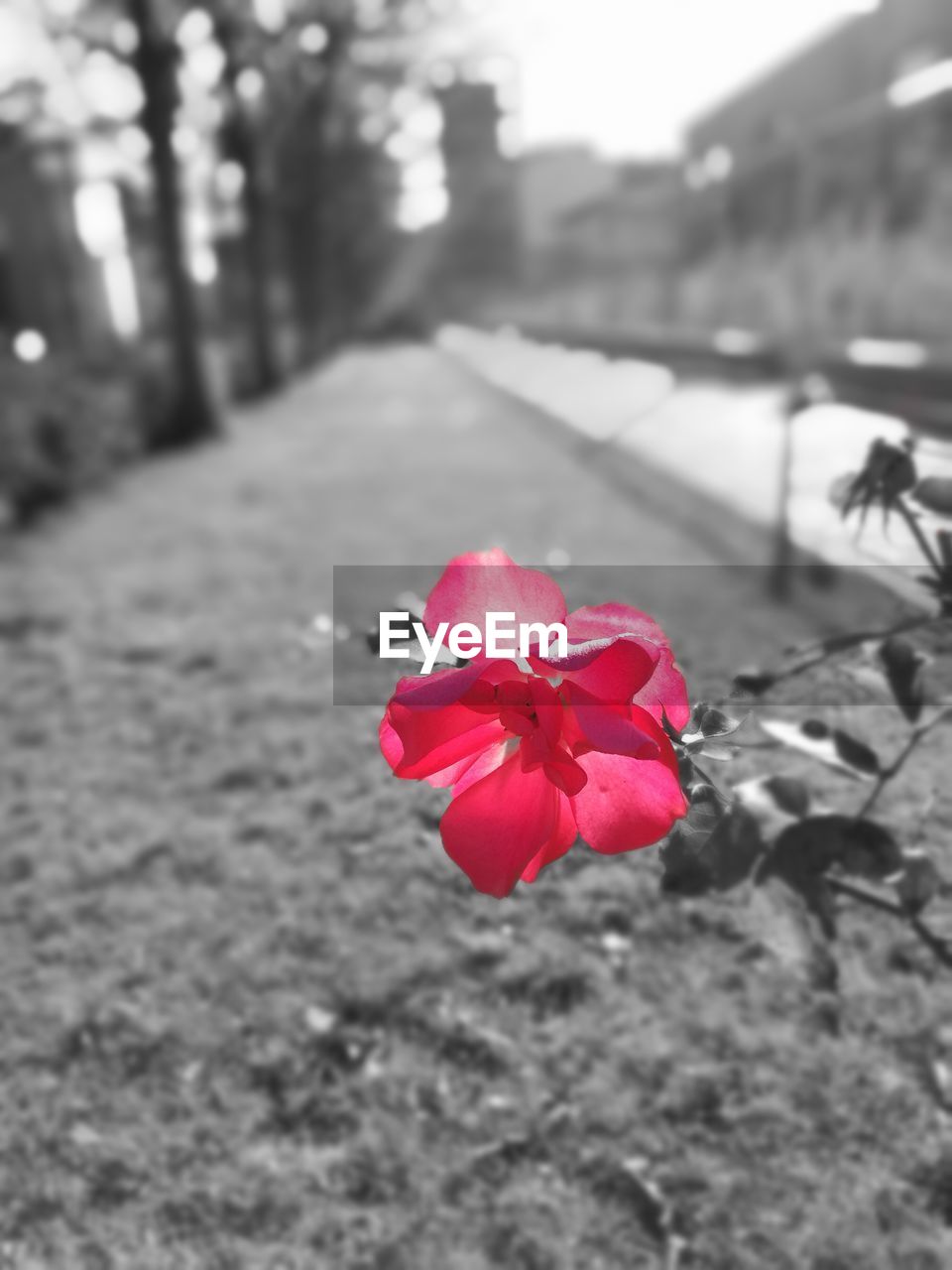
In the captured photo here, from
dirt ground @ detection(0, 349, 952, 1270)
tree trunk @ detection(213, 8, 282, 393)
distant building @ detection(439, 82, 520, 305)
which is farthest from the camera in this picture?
distant building @ detection(439, 82, 520, 305)

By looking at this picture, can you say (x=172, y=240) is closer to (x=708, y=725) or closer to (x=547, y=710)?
(x=708, y=725)

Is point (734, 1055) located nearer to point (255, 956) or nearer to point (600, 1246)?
point (600, 1246)

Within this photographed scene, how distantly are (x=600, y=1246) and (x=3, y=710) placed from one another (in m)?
3.28

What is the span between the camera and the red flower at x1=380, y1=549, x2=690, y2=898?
679 millimetres

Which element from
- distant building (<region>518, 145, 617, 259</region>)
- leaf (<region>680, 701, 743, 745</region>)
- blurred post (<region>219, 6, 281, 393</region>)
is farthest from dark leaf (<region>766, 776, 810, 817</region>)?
distant building (<region>518, 145, 617, 259</region>)

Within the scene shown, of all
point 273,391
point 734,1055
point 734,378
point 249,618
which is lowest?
point 273,391

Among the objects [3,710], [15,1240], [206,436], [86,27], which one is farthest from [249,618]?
[86,27]

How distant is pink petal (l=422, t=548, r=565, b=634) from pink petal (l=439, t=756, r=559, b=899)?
4.2 inches

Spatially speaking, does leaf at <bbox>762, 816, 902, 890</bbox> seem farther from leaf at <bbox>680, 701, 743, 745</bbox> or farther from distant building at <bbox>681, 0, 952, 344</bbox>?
distant building at <bbox>681, 0, 952, 344</bbox>

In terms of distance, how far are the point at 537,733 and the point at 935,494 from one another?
81cm

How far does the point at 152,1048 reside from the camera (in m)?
2.26

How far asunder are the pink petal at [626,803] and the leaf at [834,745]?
727 millimetres

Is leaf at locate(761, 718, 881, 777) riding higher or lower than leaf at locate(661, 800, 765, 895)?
higher

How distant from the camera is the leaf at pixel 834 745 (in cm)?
144
